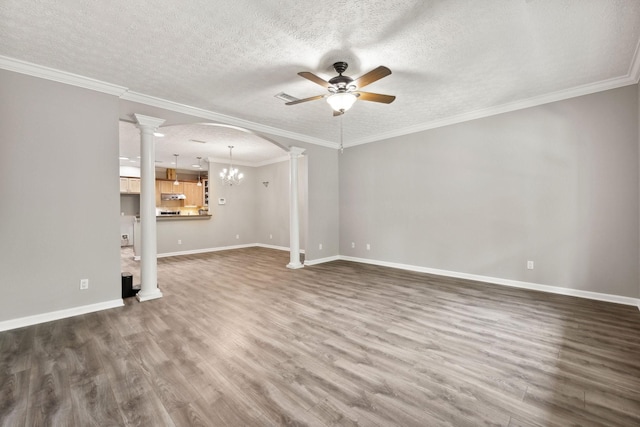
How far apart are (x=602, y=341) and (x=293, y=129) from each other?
5.12m

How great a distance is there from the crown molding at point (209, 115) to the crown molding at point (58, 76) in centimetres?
18

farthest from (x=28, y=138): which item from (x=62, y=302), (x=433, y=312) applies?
(x=433, y=312)

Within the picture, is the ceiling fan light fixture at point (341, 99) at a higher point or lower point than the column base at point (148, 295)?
higher

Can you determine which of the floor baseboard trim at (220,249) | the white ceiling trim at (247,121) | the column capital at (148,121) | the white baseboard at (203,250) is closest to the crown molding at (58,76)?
the white ceiling trim at (247,121)

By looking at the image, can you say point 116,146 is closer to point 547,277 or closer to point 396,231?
point 396,231

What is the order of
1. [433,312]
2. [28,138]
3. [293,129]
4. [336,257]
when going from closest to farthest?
[28,138]
[433,312]
[293,129]
[336,257]

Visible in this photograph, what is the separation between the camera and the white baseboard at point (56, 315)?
2871 millimetres

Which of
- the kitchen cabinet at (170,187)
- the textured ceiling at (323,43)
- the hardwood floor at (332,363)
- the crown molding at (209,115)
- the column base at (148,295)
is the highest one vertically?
the textured ceiling at (323,43)

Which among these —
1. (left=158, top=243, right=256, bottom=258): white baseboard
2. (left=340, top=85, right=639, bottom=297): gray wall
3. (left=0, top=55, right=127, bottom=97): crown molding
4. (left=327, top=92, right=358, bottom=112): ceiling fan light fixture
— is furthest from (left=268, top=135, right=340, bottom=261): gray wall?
(left=158, top=243, right=256, bottom=258): white baseboard

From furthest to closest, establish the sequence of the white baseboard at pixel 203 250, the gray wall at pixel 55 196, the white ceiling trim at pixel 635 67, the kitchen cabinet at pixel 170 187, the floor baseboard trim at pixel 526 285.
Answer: the kitchen cabinet at pixel 170 187, the white baseboard at pixel 203 250, the floor baseboard trim at pixel 526 285, the gray wall at pixel 55 196, the white ceiling trim at pixel 635 67

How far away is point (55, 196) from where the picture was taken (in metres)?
3.13

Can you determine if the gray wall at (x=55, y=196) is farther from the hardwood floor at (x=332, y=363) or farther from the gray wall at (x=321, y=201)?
the gray wall at (x=321, y=201)

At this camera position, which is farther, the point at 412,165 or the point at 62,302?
the point at 412,165

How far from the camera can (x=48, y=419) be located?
164 cm
